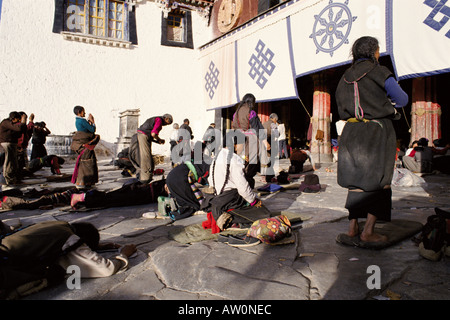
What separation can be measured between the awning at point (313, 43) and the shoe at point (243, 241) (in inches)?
204

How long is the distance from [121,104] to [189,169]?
10136 millimetres

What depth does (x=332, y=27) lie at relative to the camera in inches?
306

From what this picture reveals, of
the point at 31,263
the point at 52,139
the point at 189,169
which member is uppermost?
the point at 52,139

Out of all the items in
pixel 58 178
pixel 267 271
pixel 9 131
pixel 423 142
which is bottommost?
pixel 267 271

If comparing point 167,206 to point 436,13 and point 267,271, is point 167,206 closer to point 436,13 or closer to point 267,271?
point 267,271

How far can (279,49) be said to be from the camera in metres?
9.44

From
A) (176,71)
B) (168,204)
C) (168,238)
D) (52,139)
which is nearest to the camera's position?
(168,238)

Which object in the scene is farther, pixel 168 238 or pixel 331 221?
pixel 331 221

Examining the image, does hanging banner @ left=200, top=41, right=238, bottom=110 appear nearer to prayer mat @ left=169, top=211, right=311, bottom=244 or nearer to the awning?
the awning

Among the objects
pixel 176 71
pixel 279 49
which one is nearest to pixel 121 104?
pixel 176 71

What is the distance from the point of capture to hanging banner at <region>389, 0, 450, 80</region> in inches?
231

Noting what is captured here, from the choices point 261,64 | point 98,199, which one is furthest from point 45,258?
point 261,64

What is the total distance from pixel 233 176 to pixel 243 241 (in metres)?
0.68
